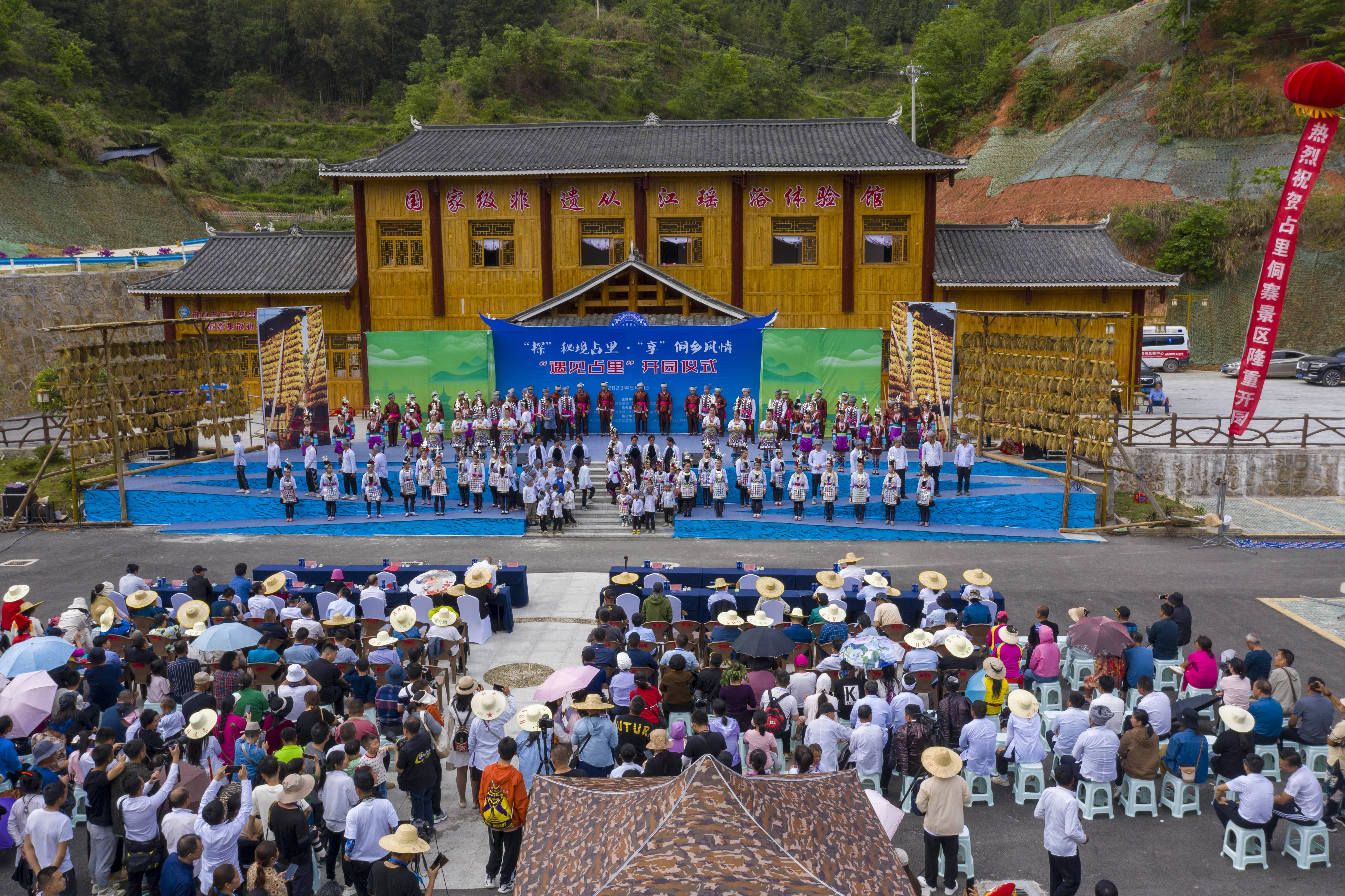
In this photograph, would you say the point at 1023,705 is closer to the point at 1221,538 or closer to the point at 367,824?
the point at 367,824

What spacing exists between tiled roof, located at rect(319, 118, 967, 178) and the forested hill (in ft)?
79.4

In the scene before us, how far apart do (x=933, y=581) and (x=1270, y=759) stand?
14.1 feet

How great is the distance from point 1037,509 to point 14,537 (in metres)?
21.1

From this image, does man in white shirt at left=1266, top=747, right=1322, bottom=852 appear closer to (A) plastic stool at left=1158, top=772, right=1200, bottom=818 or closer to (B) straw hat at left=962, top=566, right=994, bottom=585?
(A) plastic stool at left=1158, top=772, right=1200, bottom=818

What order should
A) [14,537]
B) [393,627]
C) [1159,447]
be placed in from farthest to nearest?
1. [1159,447]
2. [14,537]
3. [393,627]

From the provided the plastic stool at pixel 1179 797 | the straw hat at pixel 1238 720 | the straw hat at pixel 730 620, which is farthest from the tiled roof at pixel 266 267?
the straw hat at pixel 1238 720

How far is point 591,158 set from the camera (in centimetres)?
2975

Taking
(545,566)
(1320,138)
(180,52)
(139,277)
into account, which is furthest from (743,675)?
(180,52)

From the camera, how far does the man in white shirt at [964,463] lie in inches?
838

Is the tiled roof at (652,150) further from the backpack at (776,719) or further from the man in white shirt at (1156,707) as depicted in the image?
the backpack at (776,719)

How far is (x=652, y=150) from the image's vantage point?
30.0 meters

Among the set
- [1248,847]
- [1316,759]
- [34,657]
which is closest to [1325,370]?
[1316,759]

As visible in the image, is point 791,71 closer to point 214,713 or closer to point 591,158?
point 591,158

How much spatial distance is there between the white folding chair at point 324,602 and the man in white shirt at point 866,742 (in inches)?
282
